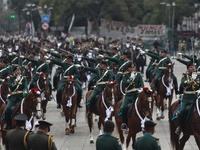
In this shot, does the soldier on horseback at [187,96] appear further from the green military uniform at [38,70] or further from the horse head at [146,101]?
the green military uniform at [38,70]

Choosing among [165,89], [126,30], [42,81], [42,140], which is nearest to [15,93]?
[42,140]

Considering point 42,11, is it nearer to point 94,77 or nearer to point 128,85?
point 94,77

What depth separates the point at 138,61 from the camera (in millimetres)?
48375

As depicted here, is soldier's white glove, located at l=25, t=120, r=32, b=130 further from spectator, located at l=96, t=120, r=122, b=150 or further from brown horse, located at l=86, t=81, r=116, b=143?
spectator, located at l=96, t=120, r=122, b=150

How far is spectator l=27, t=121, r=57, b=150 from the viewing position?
560 inches

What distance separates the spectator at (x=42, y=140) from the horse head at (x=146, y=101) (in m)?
6.00

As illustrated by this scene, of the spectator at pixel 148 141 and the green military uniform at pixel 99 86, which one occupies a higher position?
the spectator at pixel 148 141

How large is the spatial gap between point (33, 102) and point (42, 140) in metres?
5.60

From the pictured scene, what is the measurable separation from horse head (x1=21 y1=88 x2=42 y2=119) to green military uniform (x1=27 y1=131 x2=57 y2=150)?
5347 mm

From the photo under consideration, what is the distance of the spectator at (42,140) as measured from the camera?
14.2m

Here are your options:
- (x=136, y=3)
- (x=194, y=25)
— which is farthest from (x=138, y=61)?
(x=194, y=25)

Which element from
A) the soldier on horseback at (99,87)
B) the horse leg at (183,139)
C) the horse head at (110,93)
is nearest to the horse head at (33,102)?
the horse head at (110,93)

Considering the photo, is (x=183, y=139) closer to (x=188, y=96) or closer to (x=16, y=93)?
(x=188, y=96)

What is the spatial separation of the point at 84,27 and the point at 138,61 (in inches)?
1995
